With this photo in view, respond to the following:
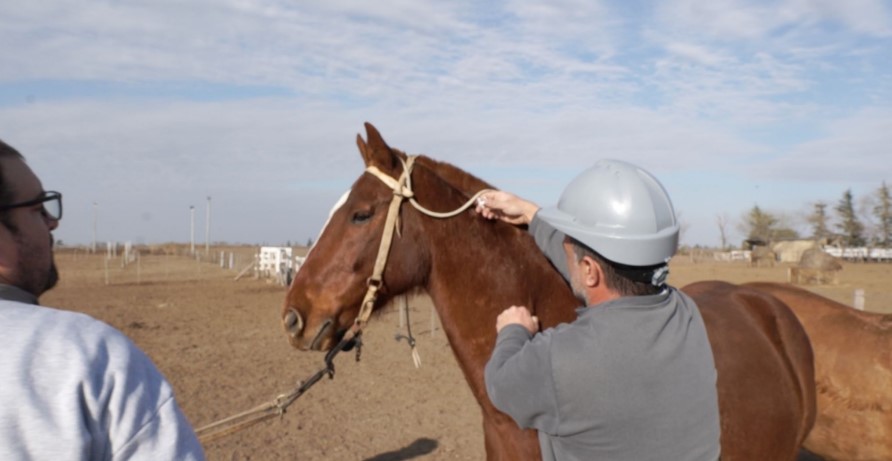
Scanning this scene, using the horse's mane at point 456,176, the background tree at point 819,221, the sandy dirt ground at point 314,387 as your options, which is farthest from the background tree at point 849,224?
the horse's mane at point 456,176

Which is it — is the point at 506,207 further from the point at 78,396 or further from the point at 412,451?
the point at 412,451

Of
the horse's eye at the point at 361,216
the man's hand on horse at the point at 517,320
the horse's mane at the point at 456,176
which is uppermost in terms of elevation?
the horse's mane at the point at 456,176

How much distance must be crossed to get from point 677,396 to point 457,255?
46.6 inches

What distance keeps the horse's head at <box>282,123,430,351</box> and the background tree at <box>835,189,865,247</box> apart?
66527mm

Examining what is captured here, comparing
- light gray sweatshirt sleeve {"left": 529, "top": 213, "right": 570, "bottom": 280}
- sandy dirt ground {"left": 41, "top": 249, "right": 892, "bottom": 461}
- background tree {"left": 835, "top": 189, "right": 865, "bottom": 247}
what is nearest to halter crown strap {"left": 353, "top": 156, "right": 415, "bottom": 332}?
sandy dirt ground {"left": 41, "top": 249, "right": 892, "bottom": 461}

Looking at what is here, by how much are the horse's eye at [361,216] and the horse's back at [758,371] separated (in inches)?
68.5

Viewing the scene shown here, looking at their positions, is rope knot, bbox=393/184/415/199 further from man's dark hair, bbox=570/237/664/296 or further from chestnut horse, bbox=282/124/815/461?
man's dark hair, bbox=570/237/664/296

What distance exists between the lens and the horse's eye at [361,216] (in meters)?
2.70

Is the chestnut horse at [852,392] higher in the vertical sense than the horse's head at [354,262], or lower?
lower

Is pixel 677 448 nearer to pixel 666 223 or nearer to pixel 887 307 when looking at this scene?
pixel 666 223

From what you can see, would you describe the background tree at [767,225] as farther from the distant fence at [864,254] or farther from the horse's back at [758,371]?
the horse's back at [758,371]

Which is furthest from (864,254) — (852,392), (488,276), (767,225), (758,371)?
(488,276)

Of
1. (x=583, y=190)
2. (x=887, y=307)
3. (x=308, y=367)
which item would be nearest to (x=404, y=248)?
(x=583, y=190)

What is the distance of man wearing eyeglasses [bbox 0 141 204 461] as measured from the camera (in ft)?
3.48
